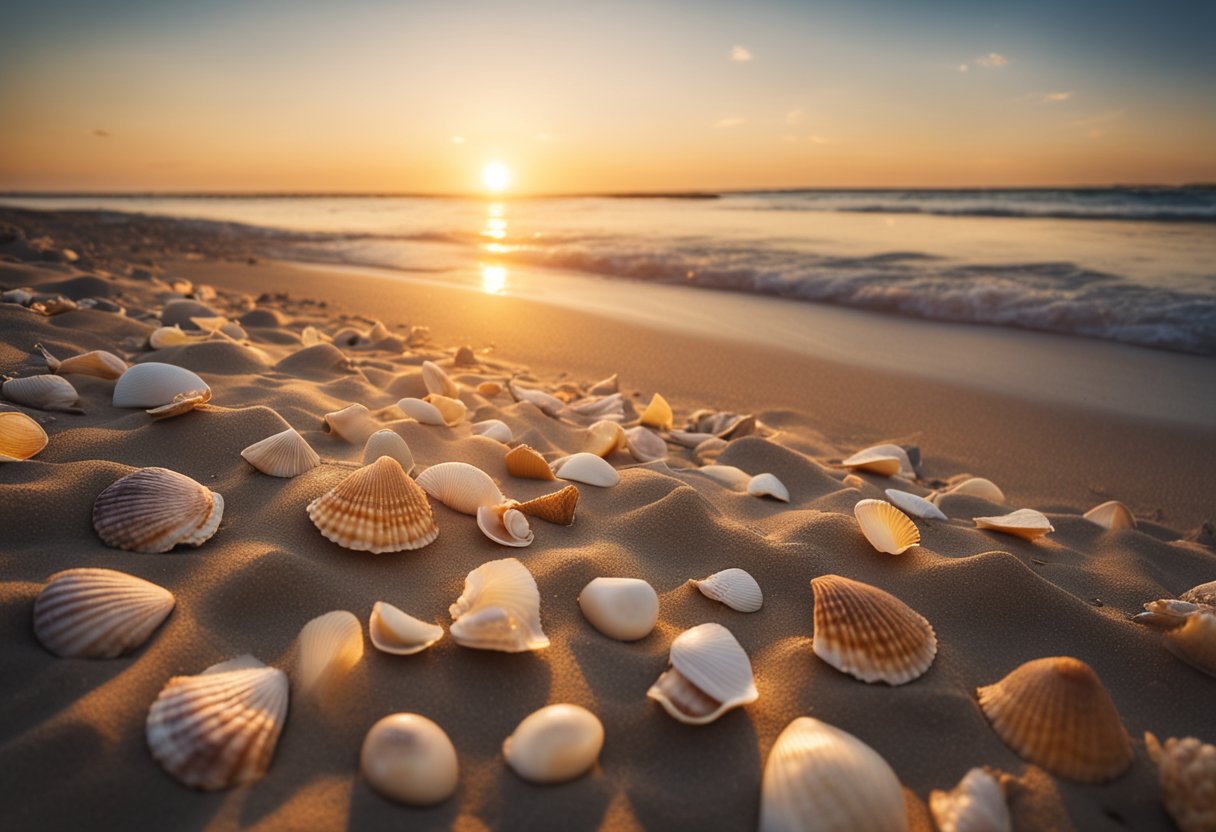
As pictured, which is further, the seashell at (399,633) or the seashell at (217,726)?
the seashell at (399,633)

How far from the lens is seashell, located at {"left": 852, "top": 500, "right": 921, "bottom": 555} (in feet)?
5.98

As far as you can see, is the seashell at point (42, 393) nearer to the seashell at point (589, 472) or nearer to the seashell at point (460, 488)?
the seashell at point (460, 488)

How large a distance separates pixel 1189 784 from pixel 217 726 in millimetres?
1690

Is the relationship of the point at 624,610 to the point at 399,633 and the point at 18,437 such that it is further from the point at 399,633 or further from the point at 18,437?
the point at 18,437

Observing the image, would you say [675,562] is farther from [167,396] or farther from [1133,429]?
[1133,429]

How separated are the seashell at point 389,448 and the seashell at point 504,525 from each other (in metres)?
0.45

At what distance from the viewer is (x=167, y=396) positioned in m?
2.15

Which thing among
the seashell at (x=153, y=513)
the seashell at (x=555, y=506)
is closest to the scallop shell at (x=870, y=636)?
the seashell at (x=555, y=506)

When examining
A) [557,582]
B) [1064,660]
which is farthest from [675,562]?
[1064,660]

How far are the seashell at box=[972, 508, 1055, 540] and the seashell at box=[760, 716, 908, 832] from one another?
133 centimetres

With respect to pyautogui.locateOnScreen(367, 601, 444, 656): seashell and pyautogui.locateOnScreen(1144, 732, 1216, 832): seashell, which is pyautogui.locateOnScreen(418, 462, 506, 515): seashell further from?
pyautogui.locateOnScreen(1144, 732, 1216, 832): seashell

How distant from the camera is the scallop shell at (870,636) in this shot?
135cm

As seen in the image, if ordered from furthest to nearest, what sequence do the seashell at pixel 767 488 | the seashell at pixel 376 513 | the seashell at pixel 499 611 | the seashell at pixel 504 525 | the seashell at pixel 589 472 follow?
the seashell at pixel 767 488 → the seashell at pixel 589 472 → the seashell at pixel 504 525 → the seashell at pixel 376 513 → the seashell at pixel 499 611

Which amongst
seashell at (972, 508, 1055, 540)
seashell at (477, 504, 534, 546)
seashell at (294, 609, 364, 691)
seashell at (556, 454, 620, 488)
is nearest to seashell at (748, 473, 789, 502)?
seashell at (556, 454, 620, 488)
